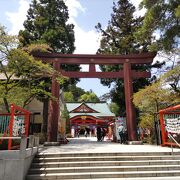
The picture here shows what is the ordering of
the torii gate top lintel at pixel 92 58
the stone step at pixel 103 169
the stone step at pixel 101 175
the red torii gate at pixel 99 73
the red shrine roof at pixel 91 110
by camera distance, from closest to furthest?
1. the stone step at pixel 101 175
2. the stone step at pixel 103 169
3. the red torii gate at pixel 99 73
4. the torii gate top lintel at pixel 92 58
5. the red shrine roof at pixel 91 110

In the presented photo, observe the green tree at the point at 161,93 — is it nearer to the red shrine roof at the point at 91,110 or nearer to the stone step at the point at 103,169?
the stone step at the point at 103,169

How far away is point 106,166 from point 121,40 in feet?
52.5

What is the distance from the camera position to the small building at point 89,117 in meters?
31.6

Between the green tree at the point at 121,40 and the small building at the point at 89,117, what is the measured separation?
7067mm

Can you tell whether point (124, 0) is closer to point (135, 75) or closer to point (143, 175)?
point (135, 75)

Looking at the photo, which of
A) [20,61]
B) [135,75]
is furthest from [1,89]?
[135,75]

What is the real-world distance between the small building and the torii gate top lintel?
12686mm

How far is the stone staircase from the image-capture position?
7285 millimetres

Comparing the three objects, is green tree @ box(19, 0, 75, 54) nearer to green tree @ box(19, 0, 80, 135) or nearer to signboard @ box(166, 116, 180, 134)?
green tree @ box(19, 0, 80, 135)

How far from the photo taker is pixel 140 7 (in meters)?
14.8

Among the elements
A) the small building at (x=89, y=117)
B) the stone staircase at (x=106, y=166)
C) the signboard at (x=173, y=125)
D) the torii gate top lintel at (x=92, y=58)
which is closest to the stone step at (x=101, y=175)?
the stone staircase at (x=106, y=166)

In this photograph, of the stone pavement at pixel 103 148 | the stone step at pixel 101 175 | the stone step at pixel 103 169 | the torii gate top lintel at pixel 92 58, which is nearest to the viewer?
the stone step at pixel 101 175

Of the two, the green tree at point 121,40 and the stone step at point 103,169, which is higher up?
the green tree at point 121,40

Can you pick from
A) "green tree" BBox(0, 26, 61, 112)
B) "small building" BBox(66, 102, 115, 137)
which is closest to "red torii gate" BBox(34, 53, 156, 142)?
"green tree" BBox(0, 26, 61, 112)
